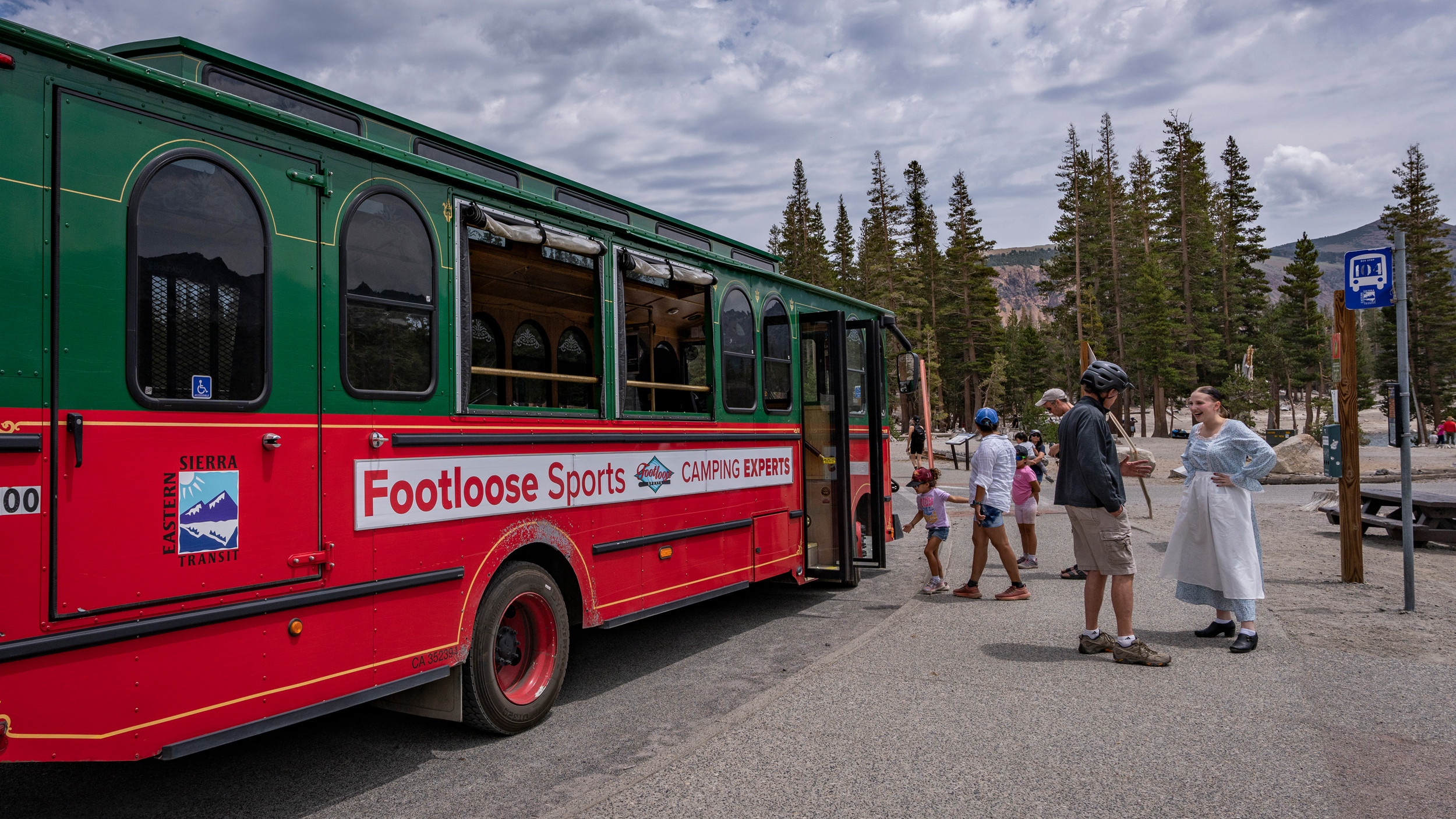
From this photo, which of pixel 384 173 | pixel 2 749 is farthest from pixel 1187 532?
pixel 2 749

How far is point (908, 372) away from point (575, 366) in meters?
3.50

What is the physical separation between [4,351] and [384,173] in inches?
70.9

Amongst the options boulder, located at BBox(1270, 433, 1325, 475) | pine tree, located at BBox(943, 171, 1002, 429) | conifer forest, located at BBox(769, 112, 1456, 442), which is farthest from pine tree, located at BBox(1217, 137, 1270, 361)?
boulder, located at BBox(1270, 433, 1325, 475)

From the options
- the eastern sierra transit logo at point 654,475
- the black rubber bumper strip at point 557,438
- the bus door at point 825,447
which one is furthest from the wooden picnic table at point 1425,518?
the eastern sierra transit logo at point 654,475

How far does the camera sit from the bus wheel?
14.6ft

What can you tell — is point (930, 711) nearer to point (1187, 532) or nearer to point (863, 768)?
point (863, 768)

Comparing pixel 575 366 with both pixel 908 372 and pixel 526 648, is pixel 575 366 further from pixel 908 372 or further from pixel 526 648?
pixel 908 372

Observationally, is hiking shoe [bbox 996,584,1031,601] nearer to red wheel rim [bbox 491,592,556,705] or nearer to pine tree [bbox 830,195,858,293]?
red wheel rim [bbox 491,592,556,705]

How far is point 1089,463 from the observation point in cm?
572

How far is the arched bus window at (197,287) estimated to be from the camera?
3135 mm

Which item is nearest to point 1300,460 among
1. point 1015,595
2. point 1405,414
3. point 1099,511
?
point 1405,414

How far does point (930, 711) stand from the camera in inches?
188

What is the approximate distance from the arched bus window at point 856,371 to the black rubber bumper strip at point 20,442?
6.81 m

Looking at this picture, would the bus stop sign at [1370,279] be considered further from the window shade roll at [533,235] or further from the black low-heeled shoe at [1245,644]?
the window shade roll at [533,235]
